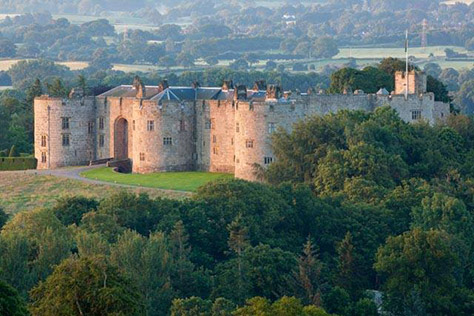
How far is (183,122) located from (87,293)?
4092 cm

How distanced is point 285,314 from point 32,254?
41.2ft

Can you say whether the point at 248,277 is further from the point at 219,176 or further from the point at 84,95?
the point at 84,95

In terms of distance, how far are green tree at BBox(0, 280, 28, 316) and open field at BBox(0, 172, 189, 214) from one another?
3380cm

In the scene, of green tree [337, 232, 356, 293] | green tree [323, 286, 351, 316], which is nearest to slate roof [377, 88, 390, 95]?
green tree [337, 232, 356, 293]

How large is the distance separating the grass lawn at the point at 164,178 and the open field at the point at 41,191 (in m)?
1.46

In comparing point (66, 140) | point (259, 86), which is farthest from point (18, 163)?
point (259, 86)

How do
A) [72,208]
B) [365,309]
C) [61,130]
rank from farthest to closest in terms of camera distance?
[61,130] → [72,208] → [365,309]

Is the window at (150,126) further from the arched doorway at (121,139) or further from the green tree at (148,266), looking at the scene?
the green tree at (148,266)

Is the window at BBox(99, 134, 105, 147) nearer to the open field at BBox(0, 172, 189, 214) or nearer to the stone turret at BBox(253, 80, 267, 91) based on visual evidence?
the open field at BBox(0, 172, 189, 214)

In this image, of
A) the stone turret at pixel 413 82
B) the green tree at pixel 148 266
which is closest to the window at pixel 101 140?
the stone turret at pixel 413 82

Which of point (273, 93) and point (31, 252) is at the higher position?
point (273, 93)

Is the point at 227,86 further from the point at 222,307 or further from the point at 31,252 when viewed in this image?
the point at 222,307

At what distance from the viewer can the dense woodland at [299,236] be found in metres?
66.2

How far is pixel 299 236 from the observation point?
78938 mm
